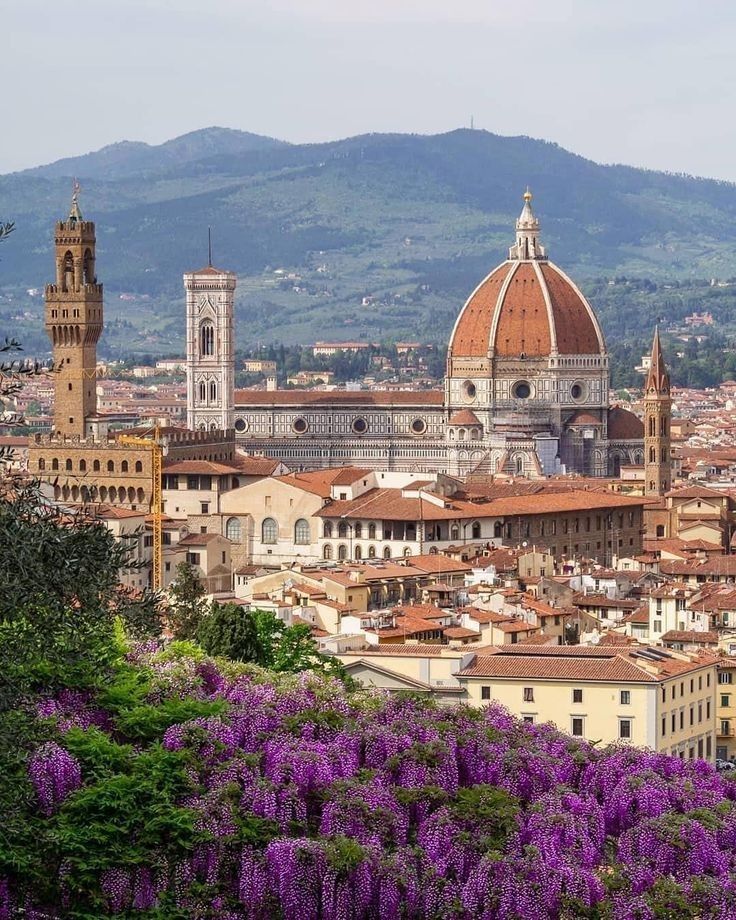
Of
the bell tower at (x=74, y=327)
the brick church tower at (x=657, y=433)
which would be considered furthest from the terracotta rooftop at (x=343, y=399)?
the bell tower at (x=74, y=327)

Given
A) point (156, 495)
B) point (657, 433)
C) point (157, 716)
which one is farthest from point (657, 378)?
point (157, 716)

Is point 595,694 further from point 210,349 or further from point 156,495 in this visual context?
point 210,349

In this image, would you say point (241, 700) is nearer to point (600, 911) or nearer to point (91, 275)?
point (600, 911)

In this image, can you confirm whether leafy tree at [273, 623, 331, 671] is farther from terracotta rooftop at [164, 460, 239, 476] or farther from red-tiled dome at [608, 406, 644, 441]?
red-tiled dome at [608, 406, 644, 441]

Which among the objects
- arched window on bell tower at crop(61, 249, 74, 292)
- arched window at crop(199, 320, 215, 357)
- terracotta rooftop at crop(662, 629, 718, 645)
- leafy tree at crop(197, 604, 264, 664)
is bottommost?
terracotta rooftop at crop(662, 629, 718, 645)

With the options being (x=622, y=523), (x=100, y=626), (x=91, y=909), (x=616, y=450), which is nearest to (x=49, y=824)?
(x=91, y=909)

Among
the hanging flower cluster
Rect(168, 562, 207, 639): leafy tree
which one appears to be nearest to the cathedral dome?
Rect(168, 562, 207, 639): leafy tree

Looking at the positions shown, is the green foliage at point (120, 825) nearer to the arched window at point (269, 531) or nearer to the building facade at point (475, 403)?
the arched window at point (269, 531)
